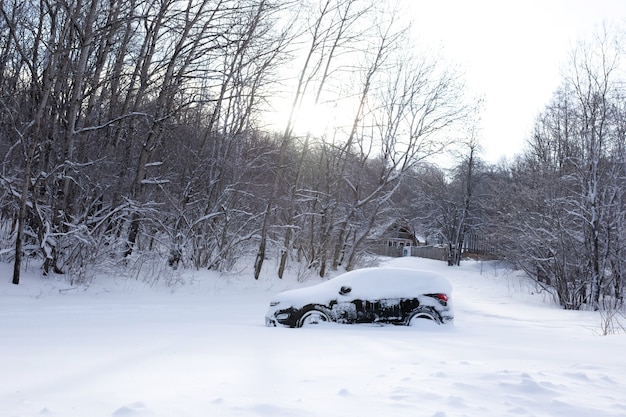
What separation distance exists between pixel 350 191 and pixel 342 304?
1548 centimetres

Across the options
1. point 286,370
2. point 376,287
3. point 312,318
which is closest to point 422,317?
point 376,287

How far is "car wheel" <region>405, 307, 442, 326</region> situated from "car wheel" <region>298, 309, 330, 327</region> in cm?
172

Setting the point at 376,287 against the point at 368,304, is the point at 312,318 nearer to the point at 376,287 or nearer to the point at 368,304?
the point at 368,304

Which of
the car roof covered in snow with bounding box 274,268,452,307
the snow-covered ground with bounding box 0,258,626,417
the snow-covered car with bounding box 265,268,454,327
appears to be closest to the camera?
the snow-covered ground with bounding box 0,258,626,417

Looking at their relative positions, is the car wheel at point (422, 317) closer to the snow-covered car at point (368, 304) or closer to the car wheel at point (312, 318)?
the snow-covered car at point (368, 304)

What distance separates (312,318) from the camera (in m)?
10.0

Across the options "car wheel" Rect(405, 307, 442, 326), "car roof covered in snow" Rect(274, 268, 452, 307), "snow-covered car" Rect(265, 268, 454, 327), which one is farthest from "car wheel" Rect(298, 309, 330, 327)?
"car wheel" Rect(405, 307, 442, 326)

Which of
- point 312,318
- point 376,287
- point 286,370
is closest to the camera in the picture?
point 286,370

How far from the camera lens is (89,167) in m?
14.9

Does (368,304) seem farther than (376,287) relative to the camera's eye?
No

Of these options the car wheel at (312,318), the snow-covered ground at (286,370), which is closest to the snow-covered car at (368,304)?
the car wheel at (312,318)

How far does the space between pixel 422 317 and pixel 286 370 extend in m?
5.65

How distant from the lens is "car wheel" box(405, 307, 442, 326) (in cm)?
998

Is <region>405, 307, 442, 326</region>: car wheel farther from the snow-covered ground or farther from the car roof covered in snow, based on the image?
the car roof covered in snow
